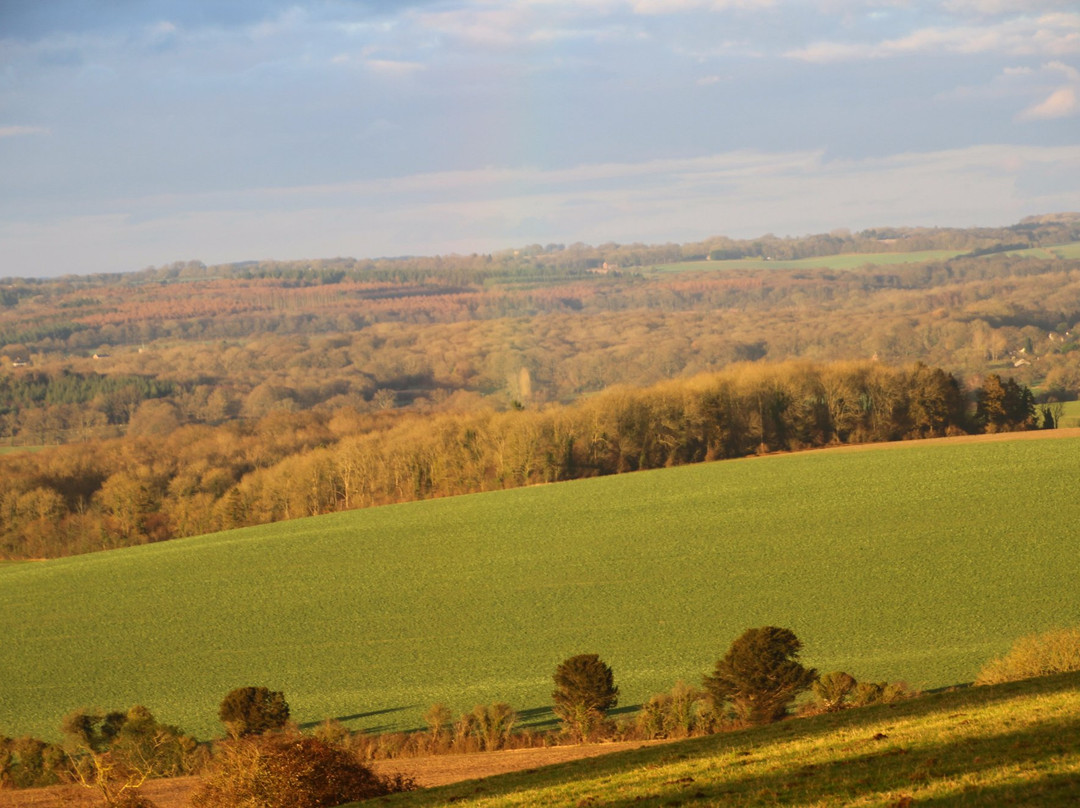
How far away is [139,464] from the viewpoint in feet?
300

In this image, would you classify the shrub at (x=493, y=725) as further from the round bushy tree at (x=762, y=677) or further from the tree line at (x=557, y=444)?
the tree line at (x=557, y=444)

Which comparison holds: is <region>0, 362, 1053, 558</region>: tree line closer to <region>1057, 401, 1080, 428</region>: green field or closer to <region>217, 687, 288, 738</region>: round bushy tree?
<region>1057, 401, 1080, 428</region>: green field

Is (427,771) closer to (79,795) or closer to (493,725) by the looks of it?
(493,725)

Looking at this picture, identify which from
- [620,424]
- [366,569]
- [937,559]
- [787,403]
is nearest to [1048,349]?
[787,403]

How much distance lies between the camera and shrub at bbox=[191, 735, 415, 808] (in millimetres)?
18422

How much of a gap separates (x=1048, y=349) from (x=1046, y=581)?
98034 mm

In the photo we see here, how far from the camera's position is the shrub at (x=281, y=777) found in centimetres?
1842

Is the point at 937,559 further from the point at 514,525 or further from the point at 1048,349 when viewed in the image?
the point at 1048,349

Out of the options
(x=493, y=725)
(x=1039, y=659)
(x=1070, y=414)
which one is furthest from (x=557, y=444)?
(x=1039, y=659)

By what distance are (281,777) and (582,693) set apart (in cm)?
1302

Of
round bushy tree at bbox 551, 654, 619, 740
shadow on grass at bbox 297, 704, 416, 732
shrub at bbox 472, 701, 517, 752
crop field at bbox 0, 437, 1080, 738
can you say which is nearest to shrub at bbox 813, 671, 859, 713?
crop field at bbox 0, 437, 1080, 738

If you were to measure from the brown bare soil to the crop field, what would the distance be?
7139 millimetres

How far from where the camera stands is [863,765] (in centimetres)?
1584

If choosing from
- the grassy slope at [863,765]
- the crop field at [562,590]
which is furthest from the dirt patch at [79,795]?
the crop field at [562,590]
